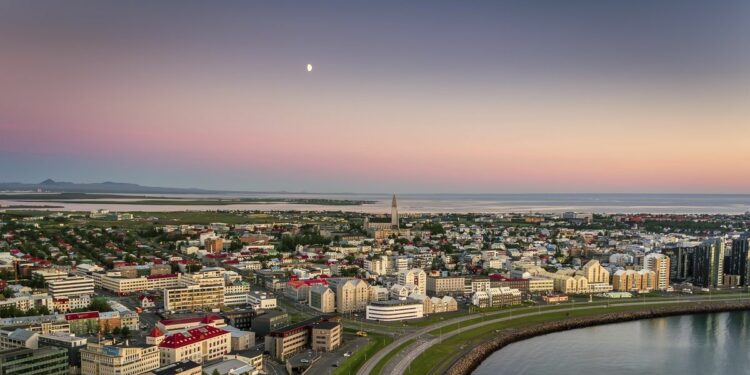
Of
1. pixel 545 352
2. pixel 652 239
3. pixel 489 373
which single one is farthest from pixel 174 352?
pixel 652 239

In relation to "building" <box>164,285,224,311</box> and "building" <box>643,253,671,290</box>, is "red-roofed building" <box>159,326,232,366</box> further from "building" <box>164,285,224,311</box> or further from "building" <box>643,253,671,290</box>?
"building" <box>643,253,671,290</box>

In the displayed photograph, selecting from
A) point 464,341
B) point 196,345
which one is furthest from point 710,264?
point 196,345

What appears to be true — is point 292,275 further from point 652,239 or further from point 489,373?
point 652,239

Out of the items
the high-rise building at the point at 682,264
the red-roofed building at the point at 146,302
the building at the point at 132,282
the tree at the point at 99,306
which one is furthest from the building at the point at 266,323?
the high-rise building at the point at 682,264

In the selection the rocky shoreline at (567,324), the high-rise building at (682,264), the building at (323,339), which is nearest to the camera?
the rocky shoreline at (567,324)

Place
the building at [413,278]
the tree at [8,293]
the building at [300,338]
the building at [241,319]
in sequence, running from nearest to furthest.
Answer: the building at [300,338], the building at [241,319], the tree at [8,293], the building at [413,278]

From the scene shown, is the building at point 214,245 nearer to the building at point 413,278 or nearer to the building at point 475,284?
the building at point 413,278

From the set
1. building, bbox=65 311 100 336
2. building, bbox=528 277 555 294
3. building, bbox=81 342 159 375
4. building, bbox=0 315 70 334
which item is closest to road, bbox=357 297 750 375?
building, bbox=528 277 555 294
